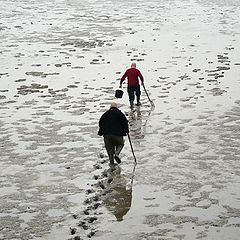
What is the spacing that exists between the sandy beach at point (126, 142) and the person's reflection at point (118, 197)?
0.03 metres

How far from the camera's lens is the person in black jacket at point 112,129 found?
13305 millimetres

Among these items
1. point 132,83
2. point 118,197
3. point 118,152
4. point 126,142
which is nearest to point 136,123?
point 126,142

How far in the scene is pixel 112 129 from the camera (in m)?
13.3

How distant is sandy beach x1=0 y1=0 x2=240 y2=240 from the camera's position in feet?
33.8

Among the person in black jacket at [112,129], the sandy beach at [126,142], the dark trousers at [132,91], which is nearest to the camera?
the sandy beach at [126,142]

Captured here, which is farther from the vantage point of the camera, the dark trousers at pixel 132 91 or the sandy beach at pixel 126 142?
the dark trousers at pixel 132 91

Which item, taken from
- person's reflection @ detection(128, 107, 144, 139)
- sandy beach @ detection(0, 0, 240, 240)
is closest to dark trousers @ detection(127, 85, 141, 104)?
person's reflection @ detection(128, 107, 144, 139)

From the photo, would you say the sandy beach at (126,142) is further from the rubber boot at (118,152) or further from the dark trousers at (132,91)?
the dark trousers at (132,91)

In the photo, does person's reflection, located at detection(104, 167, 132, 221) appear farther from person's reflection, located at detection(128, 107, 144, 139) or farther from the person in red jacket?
the person in red jacket

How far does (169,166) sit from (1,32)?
3168 cm

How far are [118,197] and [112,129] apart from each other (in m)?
2.46

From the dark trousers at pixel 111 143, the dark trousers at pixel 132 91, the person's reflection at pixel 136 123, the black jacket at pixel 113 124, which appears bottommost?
the person's reflection at pixel 136 123

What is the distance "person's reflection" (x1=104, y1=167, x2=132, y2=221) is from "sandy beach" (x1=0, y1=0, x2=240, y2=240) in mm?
26

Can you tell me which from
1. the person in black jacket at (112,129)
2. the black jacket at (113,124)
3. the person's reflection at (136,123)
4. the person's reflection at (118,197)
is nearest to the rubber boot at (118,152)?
the person in black jacket at (112,129)
